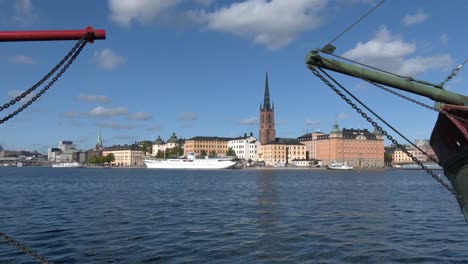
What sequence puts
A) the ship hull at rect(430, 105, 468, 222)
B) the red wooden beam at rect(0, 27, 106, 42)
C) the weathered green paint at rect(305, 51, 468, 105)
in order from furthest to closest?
the ship hull at rect(430, 105, 468, 222) → the weathered green paint at rect(305, 51, 468, 105) → the red wooden beam at rect(0, 27, 106, 42)

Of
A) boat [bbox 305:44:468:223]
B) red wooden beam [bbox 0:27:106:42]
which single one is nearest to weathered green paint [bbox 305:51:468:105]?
boat [bbox 305:44:468:223]

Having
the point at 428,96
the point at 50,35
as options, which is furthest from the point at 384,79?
the point at 50,35

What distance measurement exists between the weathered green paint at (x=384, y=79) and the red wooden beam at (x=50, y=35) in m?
4.93

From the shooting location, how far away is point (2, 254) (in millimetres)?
18891

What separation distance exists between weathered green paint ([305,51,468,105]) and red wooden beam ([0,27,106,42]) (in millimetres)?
4933

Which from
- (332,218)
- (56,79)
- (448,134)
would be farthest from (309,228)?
(56,79)

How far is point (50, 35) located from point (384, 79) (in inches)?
283

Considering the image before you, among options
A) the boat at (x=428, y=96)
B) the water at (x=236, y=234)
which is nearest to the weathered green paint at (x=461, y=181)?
the boat at (x=428, y=96)

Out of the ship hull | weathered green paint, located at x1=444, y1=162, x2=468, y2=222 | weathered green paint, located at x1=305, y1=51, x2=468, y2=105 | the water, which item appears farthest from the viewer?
the water

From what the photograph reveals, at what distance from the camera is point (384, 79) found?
35.7 ft

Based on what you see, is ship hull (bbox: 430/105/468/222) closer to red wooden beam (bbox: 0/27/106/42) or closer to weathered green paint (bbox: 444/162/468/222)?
weathered green paint (bbox: 444/162/468/222)

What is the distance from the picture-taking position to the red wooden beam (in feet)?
24.9

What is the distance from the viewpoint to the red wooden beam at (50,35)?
24.9 feet

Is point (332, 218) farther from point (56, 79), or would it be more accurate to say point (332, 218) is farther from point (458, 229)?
point (56, 79)
